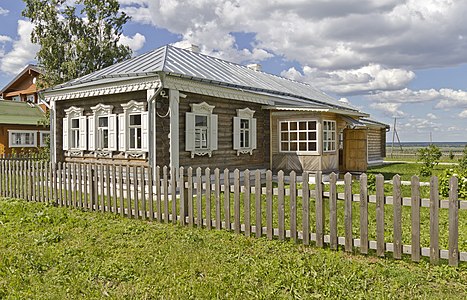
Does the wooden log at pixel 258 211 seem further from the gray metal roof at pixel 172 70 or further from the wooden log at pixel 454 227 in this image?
the gray metal roof at pixel 172 70

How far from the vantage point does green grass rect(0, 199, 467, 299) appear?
12.6 feet

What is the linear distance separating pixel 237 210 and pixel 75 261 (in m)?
2.54

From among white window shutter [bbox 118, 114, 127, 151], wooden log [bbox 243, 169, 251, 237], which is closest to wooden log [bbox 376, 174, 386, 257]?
wooden log [bbox 243, 169, 251, 237]

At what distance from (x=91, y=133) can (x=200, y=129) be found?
4.04 m

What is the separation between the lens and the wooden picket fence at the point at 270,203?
15.0 ft

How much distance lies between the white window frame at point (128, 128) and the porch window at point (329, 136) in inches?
287

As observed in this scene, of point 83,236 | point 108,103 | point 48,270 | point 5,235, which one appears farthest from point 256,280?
point 108,103

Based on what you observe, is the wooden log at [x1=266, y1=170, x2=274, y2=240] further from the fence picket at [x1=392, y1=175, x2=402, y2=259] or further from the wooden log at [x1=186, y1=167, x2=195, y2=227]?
the fence picket at [x1=392, y1=175, x2=402, y2=259]

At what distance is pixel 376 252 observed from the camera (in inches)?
195

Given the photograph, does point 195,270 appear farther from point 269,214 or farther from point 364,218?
point 364,218

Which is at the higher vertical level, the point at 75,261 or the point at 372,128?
the point at 372,128

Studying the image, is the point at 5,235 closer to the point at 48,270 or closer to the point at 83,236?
the point at 83,236

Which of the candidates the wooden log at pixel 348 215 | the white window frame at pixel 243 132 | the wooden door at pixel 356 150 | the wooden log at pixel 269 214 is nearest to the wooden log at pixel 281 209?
the wooden log at pixel 269 214

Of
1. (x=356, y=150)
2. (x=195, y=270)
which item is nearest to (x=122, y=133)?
(x=195, y=270)
